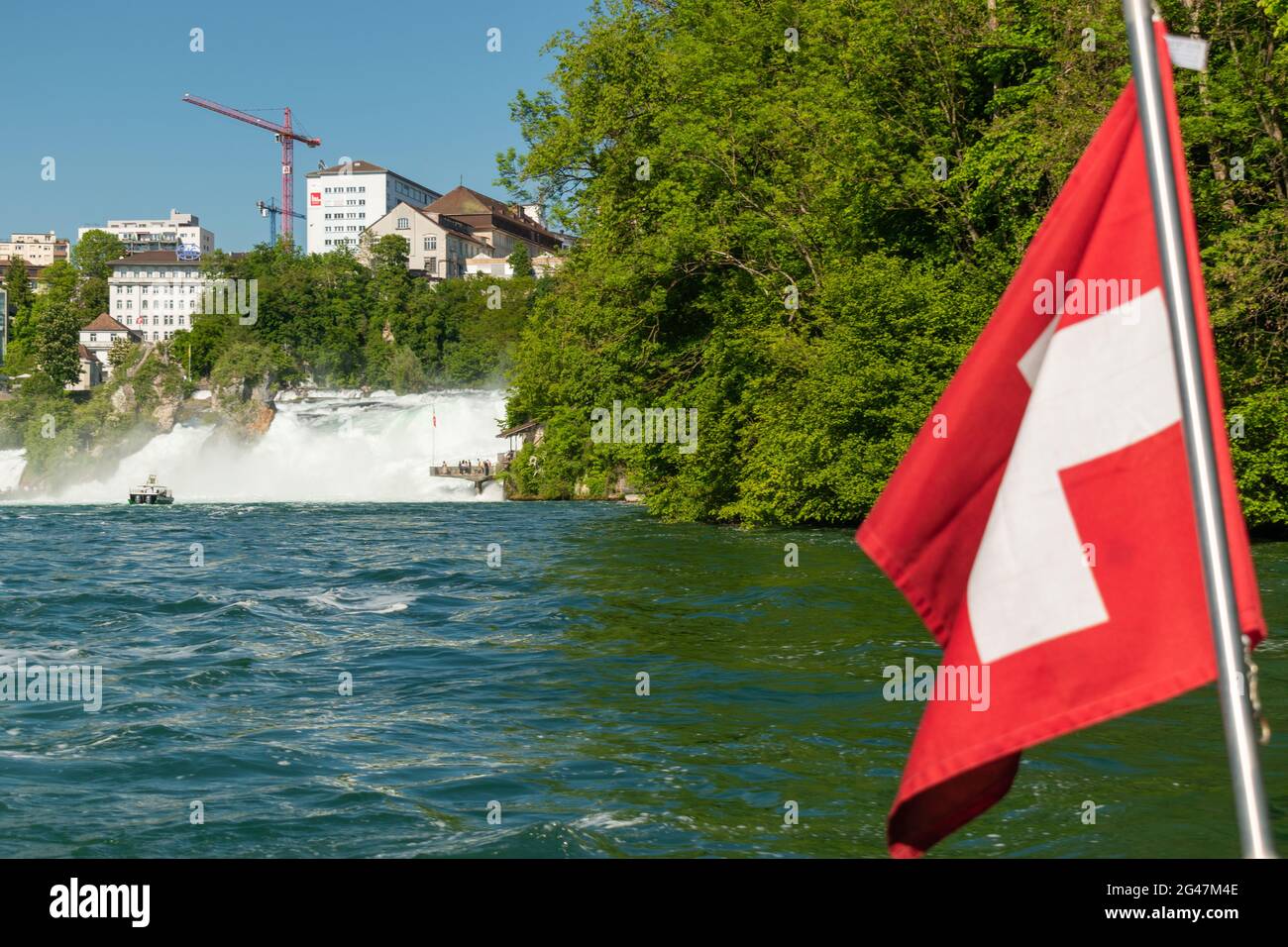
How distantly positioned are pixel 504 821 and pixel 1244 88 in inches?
975

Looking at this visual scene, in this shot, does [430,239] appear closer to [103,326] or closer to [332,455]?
[103,326]

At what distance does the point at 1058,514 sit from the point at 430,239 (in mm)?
171372

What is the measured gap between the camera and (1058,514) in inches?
156

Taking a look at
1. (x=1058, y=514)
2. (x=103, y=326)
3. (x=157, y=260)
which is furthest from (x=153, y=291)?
(x=1058, y=514)

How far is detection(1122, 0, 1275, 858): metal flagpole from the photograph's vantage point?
330 centimetres

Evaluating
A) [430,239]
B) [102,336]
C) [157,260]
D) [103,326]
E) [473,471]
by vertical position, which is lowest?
[473,471]

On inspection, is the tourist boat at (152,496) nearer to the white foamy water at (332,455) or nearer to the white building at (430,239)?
the white foamy water at (332,455)

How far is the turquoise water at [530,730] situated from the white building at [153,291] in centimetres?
16356

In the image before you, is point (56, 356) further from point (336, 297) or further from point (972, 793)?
point (972, 793)

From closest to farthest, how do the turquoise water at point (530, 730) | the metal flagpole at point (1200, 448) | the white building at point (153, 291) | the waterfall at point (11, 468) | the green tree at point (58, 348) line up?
the metal flagpole at point (1200, 448) → the turquoise water at point (530, 730) → the waterfall at point (11, 468) → the green tree at point (58, 348) → the white building at point (153, 291)

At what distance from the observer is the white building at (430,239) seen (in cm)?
16988

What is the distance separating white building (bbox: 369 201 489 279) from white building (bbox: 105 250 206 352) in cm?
2534

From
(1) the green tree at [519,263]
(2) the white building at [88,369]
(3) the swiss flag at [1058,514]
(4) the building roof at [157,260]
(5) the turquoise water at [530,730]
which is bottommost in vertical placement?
(5) the turquoise water at [530,730]

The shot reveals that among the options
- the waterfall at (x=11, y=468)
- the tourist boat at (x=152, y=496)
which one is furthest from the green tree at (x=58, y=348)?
the tourist boat at (x=152, y=496)
